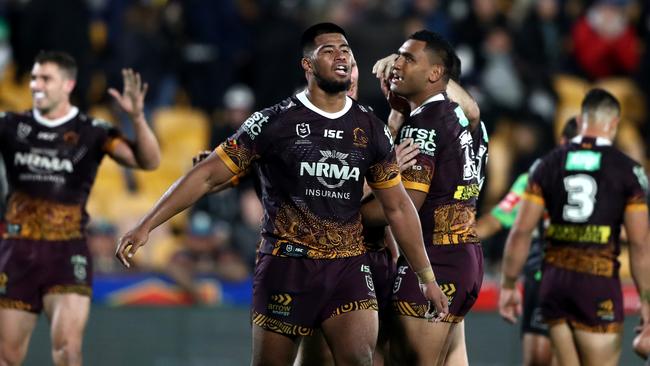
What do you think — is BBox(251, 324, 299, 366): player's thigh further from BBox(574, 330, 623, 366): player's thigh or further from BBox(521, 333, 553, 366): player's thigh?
BBox(521, 333, 553, 366): player's thigh

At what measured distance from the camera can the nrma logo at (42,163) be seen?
10859 millimetres

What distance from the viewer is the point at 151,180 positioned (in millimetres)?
17672

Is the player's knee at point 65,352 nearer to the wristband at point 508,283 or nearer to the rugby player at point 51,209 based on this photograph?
the rugby player at point 51,209

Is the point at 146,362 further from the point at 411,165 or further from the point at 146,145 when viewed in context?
the point at 411,165

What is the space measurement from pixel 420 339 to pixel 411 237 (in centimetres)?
83

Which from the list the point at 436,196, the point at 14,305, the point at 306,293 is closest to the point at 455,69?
the point at 436,196

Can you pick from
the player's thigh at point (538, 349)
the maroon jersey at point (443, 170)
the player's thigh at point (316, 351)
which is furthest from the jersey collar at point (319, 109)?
the player's thigh at point (538, 349)

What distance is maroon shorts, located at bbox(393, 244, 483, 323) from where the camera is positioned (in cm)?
901

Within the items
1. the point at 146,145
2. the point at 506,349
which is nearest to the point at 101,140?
the point at 146,145

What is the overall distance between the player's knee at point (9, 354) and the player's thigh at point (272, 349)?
2840 mm

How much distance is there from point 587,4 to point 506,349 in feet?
21.0

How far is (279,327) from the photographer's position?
8.67m

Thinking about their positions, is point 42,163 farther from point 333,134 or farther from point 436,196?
point 436,196

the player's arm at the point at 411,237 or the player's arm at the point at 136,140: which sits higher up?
the player's arm at the point at 136,140
